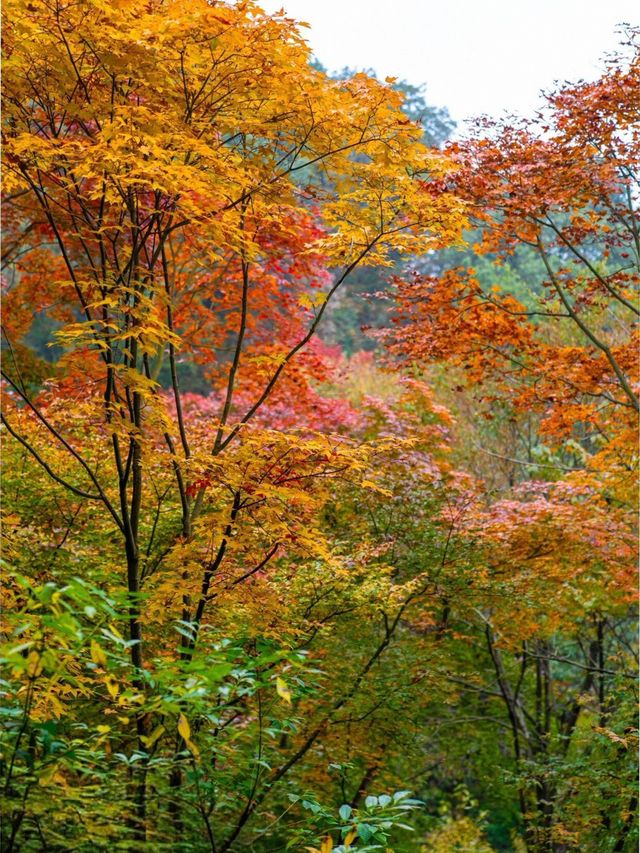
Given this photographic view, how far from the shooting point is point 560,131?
262 inches

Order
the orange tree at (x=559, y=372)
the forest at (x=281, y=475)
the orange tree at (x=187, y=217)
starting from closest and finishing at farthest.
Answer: the forest at (x=281, y=475) → the orange tree at (x=187, y=217) → the orange tree at (x=559, y=372)

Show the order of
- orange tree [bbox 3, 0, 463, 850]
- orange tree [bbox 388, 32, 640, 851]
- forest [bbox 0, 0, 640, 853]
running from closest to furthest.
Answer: forest [bbox 0, 0, 640, 853], orange tree [bbox 3, 0, 463, 850], orange tree [bbox 388, 32, 640, 851]

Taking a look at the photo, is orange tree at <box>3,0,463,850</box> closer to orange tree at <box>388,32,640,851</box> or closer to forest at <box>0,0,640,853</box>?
forest at <box>0,0,640,853</box>

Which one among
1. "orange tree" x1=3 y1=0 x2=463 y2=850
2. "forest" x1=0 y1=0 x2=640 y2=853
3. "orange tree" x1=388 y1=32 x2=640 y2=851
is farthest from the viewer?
"orange tree" x1=388 y1=32 x2=640 y2=851

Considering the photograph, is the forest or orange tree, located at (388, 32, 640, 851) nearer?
the forest

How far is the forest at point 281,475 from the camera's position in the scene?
3246 mm

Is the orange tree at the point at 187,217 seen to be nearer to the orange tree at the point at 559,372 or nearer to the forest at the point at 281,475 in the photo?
the forest at the point at 281,475

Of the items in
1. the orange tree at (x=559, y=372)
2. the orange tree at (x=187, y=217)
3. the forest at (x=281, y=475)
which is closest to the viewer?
the forest at (x=281, y=475)

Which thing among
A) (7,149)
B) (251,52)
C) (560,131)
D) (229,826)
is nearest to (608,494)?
(560,131)

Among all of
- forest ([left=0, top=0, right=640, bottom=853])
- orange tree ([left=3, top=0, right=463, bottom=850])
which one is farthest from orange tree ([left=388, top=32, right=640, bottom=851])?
orange tree ([left=3, top=0, right=463, bottom=850])

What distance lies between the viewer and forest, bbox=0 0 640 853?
10.6 ft

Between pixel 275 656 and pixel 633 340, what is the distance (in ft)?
18.7

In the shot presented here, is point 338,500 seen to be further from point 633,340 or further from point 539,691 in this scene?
point 539,691

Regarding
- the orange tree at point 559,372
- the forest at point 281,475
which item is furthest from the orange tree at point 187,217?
the orange tree at point 559,372
